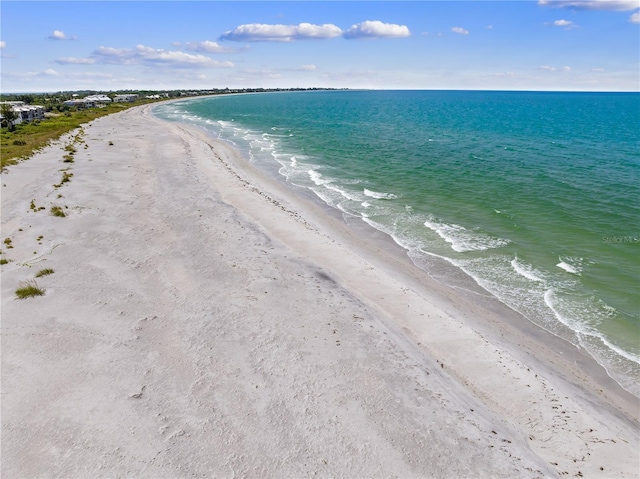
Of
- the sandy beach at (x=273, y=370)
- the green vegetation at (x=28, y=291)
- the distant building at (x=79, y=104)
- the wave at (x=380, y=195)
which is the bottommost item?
the sandy beach at (x=273, y=370)

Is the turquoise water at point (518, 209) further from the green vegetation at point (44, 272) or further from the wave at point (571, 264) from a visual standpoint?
the green vegetation at point (44, 272)

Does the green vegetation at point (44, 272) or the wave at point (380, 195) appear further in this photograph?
the wave at point (380, 195)

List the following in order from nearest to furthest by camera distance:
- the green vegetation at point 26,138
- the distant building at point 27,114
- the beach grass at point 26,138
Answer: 1. the beach grass at point 26,138
2. the green vegetation at point 26,138
3. the distant building at point 27,114

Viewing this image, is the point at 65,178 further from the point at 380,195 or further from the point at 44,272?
the point at 380,195

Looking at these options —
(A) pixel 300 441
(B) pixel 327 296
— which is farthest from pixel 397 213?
(A) pixel 300 441

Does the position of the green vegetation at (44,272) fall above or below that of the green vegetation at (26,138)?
below

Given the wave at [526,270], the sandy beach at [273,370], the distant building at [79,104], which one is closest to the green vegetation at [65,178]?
the sandy beach at [273,370]
